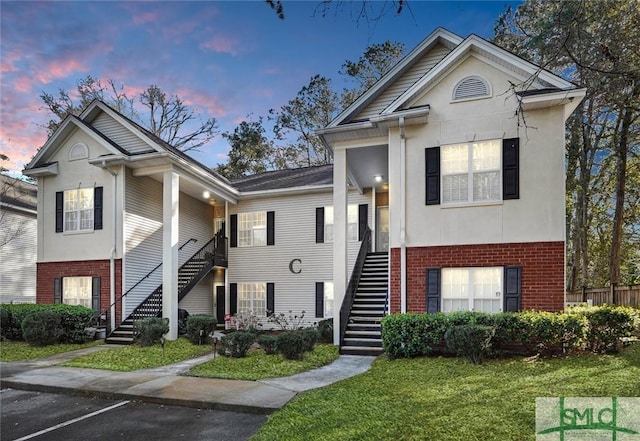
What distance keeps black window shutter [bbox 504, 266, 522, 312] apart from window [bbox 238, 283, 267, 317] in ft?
32.9

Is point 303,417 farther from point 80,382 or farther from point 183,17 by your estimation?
point 183,17

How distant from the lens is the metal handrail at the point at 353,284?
11660mm

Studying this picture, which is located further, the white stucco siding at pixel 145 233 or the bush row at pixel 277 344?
the white stucco siding at pixel 145 233

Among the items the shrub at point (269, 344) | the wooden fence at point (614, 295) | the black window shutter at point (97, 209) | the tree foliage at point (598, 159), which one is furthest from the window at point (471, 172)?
the black window shutter at point (97, 209)

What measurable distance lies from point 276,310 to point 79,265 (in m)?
7.21

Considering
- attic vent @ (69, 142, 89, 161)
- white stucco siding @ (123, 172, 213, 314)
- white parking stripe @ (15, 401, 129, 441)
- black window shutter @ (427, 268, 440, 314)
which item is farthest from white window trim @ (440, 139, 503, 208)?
attic vent @ (69, 142, 89, 161)

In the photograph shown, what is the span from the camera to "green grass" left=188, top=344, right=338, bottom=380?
348 inches

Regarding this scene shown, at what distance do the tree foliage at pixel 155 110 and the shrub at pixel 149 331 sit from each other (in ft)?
66.1

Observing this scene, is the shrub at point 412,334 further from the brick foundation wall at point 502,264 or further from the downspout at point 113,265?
the downspout at point 113,265

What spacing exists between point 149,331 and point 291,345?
189 inches

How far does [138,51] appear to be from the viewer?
47.1 ft

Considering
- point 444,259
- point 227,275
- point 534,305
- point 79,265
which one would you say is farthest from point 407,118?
point 79,265

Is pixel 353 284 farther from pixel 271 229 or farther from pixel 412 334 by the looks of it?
pixel 271 229

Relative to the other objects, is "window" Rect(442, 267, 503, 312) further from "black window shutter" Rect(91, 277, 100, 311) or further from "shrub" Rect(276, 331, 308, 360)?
"black window shutter" Rect(91, 277, 100, 311)
